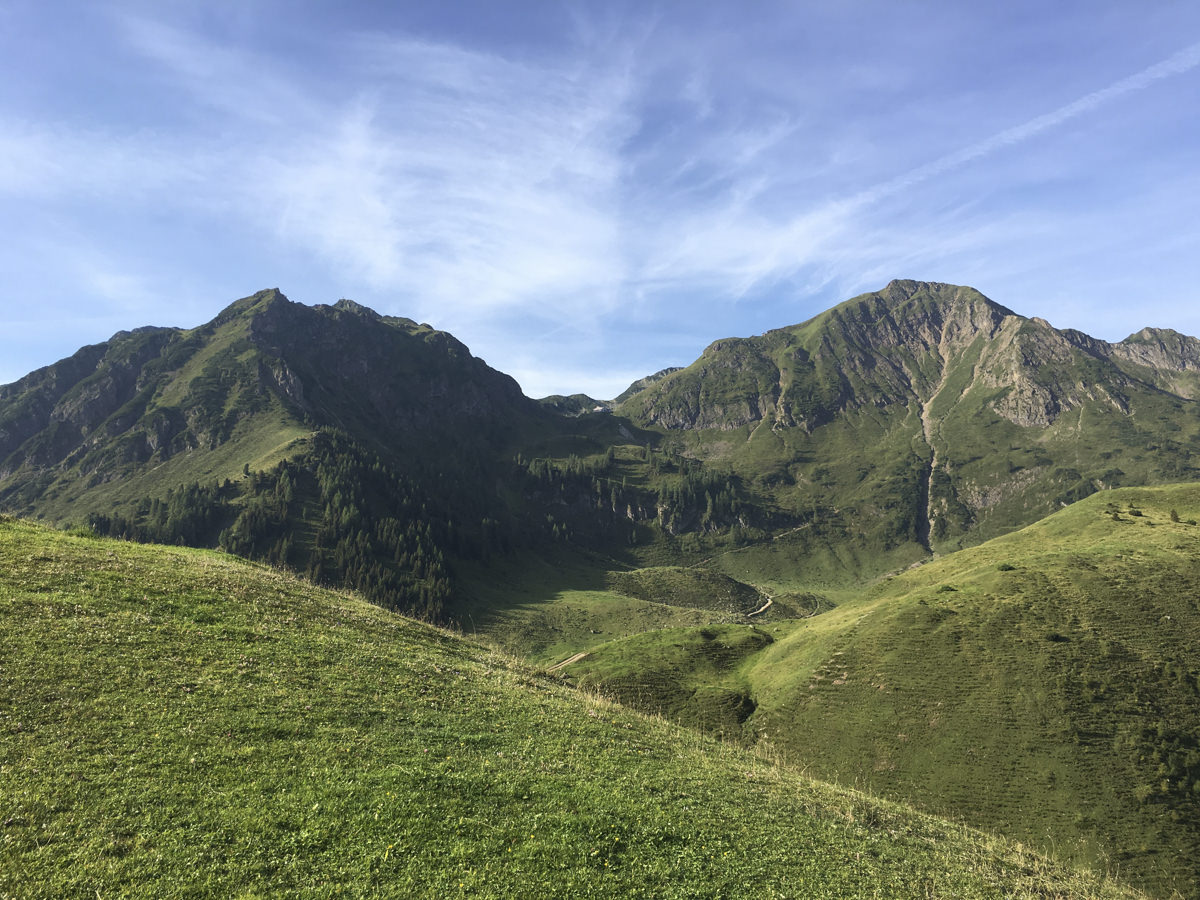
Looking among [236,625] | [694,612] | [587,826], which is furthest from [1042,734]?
[694,612]

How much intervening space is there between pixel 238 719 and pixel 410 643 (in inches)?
580

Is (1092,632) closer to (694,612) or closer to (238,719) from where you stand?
(238,719)

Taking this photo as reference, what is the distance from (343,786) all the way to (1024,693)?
203ft

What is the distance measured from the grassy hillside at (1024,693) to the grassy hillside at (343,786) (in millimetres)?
23763

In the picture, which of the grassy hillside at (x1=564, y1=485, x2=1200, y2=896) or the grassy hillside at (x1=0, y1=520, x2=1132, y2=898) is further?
the grassy hillside at (x1=564, y1=485, x2=1200, y2=896)

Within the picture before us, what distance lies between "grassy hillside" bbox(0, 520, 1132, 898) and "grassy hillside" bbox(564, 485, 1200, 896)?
23763mm

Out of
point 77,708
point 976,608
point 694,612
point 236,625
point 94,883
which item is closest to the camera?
point 94,883

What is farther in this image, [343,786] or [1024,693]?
[1024,693]

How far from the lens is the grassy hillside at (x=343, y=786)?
13181 mm

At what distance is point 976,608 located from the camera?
64750 mm

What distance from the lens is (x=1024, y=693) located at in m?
52.0

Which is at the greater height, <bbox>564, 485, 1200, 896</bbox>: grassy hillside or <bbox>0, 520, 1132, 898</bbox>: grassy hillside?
<bbox>0, 520, 1132, 898</bbox>: grassy hillside

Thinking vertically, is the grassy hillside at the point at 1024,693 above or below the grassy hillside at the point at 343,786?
below

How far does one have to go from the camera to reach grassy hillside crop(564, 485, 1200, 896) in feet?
138
